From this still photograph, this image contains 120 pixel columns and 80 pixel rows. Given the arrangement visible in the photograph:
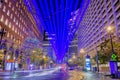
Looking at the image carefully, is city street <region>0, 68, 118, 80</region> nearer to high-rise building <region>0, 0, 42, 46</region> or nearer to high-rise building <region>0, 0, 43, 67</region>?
high-rise building <region>0, 0, 43, 67</region>

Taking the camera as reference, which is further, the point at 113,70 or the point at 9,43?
the point at 9,43

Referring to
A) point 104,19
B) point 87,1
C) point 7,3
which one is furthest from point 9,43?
point 87,1

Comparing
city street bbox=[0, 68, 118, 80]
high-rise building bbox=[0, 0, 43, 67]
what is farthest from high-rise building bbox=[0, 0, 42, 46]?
city street bbox=[0, 68, 118, 80]

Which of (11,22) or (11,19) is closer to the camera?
(11,22)

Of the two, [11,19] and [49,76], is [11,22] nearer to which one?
[11,19]

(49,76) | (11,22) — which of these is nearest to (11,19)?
(11,22)

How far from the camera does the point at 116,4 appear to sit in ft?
222

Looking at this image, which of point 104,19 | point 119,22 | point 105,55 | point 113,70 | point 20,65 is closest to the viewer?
point 113,70

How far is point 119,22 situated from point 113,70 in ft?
139

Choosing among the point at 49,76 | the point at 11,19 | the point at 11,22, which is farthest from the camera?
the point at 11,19

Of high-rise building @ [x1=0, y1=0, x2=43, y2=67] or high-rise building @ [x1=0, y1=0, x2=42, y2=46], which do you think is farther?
high-rise building @ [x1=0, y1=0, x2=42, y2=46]

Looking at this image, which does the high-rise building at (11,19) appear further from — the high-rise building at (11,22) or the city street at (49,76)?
the city street at (49,76)

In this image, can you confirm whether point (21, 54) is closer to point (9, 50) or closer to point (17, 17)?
point (9, 50)

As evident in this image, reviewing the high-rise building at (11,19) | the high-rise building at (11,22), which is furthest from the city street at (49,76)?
the high-rise building at (11,19)
